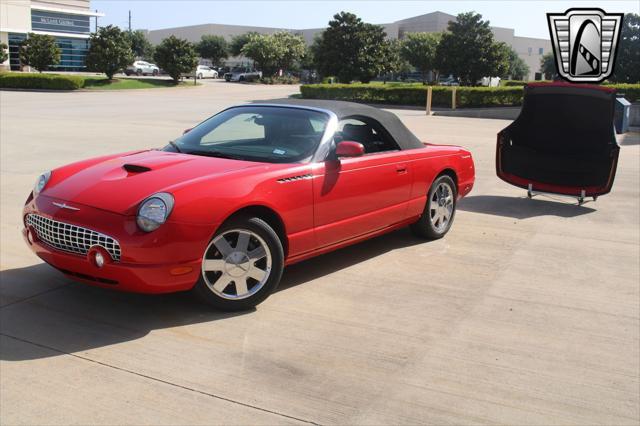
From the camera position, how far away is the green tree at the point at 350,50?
40875 millimetres

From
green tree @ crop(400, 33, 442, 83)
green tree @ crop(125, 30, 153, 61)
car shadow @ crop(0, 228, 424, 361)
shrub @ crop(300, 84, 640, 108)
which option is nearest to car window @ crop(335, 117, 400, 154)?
car shadow @ crop(0, 228, 424, 361)

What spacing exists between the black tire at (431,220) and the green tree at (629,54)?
3420 centimetres

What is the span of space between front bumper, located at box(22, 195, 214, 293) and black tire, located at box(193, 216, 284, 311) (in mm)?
141

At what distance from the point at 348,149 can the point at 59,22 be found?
74.6 meters

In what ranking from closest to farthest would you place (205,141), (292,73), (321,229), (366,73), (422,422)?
(422,422)
(321,229)
(205,141)
(366,73)
(292,73)

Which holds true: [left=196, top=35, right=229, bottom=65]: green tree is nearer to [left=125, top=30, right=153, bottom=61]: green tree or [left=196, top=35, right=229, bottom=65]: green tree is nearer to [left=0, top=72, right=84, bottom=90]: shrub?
[left=125, top=30, right=153, bottom=61]: green tree

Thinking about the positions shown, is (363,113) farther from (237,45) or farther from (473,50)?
(237,45)

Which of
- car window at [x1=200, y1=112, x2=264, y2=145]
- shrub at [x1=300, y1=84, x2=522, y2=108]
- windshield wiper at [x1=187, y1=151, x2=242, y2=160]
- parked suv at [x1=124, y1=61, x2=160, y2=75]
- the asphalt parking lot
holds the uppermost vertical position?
parked suv at [x1=124, y1=61, x2=160, y2=75]

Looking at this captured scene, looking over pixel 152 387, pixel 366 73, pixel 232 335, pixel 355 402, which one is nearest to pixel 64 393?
pixel 152 387

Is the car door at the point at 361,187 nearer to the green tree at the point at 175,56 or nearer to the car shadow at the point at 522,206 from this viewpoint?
the car shadow at the point at 522,206

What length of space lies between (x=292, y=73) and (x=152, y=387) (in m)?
78.1

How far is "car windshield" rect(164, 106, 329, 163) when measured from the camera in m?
5.28

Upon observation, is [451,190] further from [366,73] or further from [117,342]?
[366,73]

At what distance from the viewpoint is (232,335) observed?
4.33 meters
